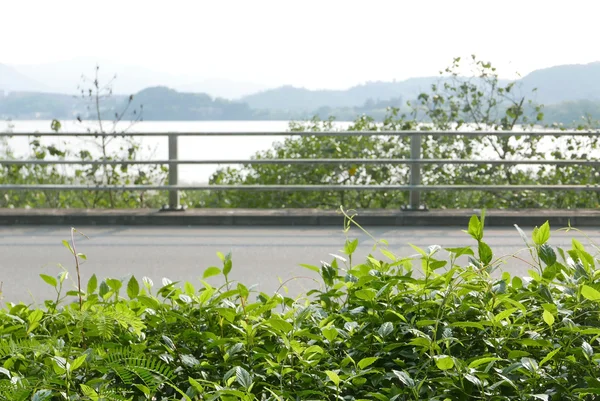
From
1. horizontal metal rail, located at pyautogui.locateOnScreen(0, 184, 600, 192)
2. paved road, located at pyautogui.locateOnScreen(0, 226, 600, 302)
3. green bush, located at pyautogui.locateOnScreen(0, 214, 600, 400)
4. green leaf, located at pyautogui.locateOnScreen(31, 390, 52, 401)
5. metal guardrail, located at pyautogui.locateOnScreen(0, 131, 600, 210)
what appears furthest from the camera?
horizontal metal rail, located at pyautogui.locateOnScreen(0, 184, 600, 192)

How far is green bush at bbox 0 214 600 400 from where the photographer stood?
205cm

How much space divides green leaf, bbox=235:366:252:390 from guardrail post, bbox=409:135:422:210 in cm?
1033

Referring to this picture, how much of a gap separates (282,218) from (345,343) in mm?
9715

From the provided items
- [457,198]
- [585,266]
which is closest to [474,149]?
[457,198]

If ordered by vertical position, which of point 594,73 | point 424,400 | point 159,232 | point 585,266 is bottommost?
point 159,232

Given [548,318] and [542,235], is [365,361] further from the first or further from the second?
[542,235]

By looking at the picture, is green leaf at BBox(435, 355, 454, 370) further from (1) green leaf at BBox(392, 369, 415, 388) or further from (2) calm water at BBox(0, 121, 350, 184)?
(2) calm water at BBox(0, 121, 350, 184)

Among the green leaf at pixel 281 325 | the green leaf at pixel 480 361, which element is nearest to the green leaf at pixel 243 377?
the green leaf at pixel 281 325

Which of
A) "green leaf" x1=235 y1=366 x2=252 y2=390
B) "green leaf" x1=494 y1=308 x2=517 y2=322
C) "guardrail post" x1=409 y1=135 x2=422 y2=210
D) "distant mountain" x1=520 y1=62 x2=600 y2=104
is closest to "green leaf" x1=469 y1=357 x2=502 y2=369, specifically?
"green leaf" x1=494 y1=308 x2=517 y2=322

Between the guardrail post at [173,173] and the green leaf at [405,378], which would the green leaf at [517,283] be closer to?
the green leaf at [405,378]

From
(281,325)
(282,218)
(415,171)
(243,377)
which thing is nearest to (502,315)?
(281,325)

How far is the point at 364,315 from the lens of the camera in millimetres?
2398

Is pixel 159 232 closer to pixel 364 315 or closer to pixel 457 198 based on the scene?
pixel 457 198

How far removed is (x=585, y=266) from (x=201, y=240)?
845 cm
